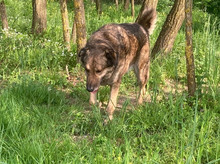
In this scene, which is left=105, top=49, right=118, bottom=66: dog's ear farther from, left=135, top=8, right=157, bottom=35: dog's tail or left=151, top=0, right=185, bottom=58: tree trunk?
left=151, top=0, right=185, bottom=58: tree trunk

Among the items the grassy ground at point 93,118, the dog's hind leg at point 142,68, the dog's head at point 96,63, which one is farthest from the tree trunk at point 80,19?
the dog's head at point 96,63

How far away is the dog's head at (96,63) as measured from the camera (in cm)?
337

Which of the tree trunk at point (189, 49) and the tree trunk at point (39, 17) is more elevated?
the tree trunk at point (39, 17)

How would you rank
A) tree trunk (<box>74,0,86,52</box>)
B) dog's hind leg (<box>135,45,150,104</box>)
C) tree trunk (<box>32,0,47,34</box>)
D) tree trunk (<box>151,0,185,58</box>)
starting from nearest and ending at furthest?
tree trunk (<box>74,0,86,52</box>)
dog's hind leg (<box>135,45,150,104</box>)
tree trunk (<box>151,0,185,58</box>)
tree trunk (<box>32,0,47,34</box>)

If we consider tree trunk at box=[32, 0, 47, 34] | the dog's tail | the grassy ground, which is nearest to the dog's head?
the grassy ground

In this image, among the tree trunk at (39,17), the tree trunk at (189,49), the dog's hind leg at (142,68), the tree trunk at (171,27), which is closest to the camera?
the tree trunk at (189,49)

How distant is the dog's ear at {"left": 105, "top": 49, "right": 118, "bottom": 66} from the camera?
3.44m

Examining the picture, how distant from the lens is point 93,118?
3320 millimetres

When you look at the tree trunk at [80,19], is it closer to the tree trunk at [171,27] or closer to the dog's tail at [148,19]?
the dog's tail at [148,19]

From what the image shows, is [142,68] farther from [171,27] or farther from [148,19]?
[171,27]

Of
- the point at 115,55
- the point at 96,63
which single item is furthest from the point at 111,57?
the point at 96,63

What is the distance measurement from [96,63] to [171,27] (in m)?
2.99

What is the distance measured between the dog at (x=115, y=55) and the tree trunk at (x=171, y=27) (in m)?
0.84

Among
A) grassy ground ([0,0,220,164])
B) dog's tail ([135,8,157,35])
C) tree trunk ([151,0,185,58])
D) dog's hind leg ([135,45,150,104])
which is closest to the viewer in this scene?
grassy ground ([0,0,220,164])
